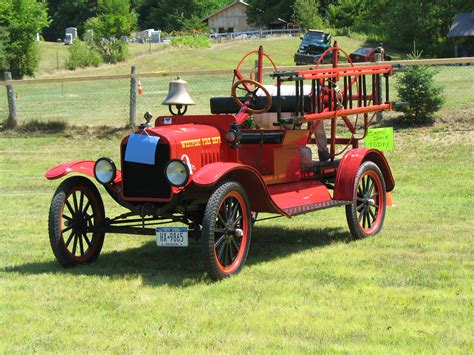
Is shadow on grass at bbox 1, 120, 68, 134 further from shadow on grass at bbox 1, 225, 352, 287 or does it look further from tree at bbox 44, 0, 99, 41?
tree at bbox 44, 0, 99, 41

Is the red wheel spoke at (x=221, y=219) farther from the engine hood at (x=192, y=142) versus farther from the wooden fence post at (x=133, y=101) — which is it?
the wooden fence post at (x=133, y=101)

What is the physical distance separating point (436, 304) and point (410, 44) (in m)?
60.2

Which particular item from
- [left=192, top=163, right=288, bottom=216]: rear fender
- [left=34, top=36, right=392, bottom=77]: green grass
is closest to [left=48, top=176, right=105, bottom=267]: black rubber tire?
[left=192, top=163, right=288, bottom=216]: rear fender

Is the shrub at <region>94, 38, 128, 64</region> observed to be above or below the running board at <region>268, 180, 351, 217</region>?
above

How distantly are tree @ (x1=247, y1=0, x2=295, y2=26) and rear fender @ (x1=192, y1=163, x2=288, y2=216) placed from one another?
82133 mm

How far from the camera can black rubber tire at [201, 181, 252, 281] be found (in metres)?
7.14

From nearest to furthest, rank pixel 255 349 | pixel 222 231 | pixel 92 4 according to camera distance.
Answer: pixel 255 349, pixel 222 231, pixel 92 4

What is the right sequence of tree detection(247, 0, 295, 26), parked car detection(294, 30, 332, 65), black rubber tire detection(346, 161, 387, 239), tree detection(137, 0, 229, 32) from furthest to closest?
tree detection(137, 0, 229, 32) < tree detection(247, 0, 295, 26) < parked car detection(294, 30, 332, 65) < black rubber tire detection(346, 161, 387, 239)

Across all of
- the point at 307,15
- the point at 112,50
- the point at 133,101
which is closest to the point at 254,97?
the point at 133,101

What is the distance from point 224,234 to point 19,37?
45534 millimetres

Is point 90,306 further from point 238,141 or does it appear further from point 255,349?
point 238,141

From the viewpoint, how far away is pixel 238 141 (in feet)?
26.3

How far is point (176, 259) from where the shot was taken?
8.48 m

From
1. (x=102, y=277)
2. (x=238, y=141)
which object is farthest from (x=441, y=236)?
(x=102, y=277)
